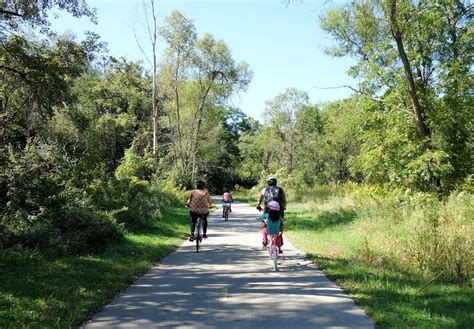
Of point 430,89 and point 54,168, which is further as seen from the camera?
point 430,89

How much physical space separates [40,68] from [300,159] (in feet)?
164

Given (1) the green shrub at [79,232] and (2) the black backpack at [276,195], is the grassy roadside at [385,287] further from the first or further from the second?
(1) the green shrub at [79,232]

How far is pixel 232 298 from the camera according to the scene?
7.29 m

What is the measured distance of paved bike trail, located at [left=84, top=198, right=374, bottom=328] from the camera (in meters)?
6.04

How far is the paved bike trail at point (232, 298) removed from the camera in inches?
238

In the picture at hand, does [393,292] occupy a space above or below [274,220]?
below

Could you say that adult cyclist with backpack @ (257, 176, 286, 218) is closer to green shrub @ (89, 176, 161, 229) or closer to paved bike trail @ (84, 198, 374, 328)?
paved bike trail @ (84, 198, 374, 328)

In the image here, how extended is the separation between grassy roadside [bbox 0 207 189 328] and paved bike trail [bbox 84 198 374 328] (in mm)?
317

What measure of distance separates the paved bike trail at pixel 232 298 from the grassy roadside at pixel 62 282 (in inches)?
12.5

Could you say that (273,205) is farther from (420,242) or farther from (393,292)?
(393,292)

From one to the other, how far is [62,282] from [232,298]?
3.13 meters

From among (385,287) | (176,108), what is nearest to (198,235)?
(385,287)

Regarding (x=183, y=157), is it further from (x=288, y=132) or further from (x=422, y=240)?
(x=422, y=240)

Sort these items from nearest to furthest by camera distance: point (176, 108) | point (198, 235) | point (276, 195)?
point (276, 195) → point (198, 235) → point (176, 108)
